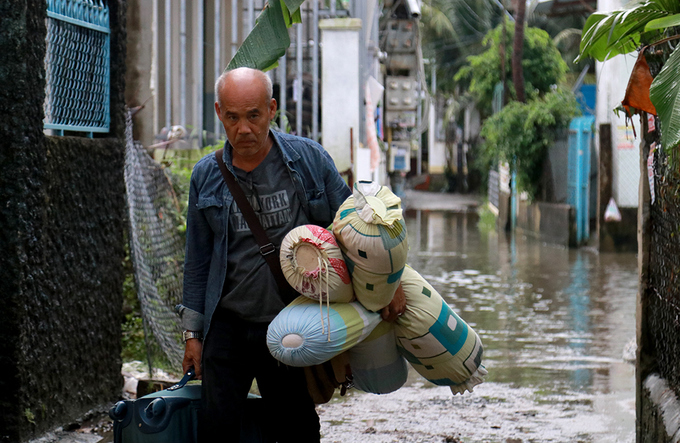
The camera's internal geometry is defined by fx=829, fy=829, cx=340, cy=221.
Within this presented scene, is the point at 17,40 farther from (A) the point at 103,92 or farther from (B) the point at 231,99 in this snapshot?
(B) the point at 231,99

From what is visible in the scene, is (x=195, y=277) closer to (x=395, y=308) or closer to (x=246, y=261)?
(x=246, y=261)

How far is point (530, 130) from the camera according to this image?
16.3 m

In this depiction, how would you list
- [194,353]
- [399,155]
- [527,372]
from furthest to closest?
1. [399,155]
2. [527,372]
3. [194,353]

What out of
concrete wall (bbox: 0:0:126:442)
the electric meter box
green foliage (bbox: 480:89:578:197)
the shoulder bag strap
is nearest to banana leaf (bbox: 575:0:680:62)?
the shoulder bag strap

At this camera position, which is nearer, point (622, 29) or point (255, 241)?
point (255, 241)

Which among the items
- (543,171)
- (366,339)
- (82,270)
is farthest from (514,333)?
(543,171)

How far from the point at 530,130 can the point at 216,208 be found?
14.0 meters

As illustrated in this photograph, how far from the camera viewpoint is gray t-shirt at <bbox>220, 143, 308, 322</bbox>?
2.94 metres

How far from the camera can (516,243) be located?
1567cm

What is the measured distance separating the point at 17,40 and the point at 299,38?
593 centimetres

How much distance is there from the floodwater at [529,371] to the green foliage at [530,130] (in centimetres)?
466

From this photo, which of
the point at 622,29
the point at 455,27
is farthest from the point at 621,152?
the point at 455,27

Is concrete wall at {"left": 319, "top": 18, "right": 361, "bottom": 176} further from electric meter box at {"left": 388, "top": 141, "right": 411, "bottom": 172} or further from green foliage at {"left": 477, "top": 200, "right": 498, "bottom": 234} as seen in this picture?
electric meter box at {"left": 388, "top": 141, "right": 411, "bottom": 172}

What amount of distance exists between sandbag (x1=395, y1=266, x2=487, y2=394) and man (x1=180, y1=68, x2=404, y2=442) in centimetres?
8
